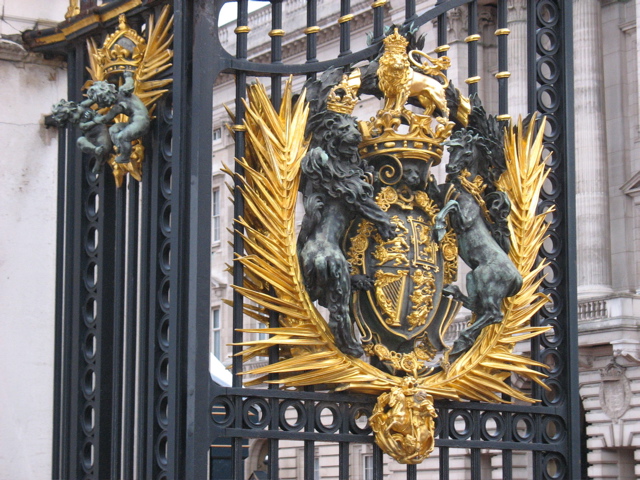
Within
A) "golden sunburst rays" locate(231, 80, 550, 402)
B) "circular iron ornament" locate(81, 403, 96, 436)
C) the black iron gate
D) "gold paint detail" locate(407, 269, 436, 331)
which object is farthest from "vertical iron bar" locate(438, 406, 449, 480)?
"circular iron ornament" locate(81, 403, 96, 436)

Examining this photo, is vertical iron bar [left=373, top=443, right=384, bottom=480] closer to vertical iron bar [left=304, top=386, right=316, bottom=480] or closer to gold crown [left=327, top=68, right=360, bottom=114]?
vertical iron bar [left=304, top=386, right=316, bottom=480]

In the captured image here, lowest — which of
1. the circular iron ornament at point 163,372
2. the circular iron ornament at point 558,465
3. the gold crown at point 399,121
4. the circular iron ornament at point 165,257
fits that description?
the circular iron ornament at point 558,465

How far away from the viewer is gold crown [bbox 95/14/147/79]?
10977mm

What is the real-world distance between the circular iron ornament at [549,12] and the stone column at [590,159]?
20807 mm

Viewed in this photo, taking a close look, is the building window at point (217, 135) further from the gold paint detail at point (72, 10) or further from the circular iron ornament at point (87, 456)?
the circular iron ornament at point (87, 456)

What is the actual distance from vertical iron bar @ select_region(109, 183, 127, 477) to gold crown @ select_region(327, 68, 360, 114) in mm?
1655

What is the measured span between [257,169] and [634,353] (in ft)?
71.7

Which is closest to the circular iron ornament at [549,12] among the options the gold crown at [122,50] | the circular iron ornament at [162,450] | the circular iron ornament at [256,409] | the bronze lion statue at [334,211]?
the bronze lion statue at [334,211]

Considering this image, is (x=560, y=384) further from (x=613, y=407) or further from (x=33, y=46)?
(x=613, y=407)

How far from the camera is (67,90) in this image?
11633 millimetres

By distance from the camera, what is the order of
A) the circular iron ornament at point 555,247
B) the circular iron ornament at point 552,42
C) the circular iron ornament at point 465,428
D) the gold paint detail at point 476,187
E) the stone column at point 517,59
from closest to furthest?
the circular iron ornament at point 465,428 → the gold paint detail at point 476,187 → the circular iron ornament at point 555,247 → the circular iron ornament at point 552,42 → the stone column at point 517,59

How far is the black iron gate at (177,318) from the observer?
1038 cm

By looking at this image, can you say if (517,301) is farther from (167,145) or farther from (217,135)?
(217,135)

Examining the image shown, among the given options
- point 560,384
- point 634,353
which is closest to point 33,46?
point 560,384
